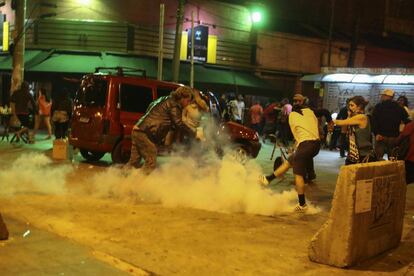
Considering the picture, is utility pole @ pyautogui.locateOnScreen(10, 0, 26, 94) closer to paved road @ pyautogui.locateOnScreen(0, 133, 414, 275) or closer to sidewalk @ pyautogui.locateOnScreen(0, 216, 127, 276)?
paved road @ pyautogui.locateOnScreen(0, 133, 414, 275)

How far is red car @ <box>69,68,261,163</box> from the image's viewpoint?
1198 cm

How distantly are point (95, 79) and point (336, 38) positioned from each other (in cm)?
2133

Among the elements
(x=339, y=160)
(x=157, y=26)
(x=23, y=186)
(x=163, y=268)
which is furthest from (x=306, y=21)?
(x=163, y=268)

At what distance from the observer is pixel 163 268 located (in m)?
5.61

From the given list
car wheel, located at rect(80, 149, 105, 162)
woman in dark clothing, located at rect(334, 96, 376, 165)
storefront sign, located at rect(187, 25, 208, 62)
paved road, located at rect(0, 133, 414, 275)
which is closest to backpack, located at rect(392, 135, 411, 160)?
woman in dark clothing, located at rect(334, 96, 376, 165)

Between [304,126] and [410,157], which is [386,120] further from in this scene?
[304,126]

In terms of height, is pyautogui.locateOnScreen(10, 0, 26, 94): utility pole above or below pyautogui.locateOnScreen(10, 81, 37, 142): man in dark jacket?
above

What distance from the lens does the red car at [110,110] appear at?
39.3ft

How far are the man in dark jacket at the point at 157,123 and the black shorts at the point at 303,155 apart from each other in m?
1.65

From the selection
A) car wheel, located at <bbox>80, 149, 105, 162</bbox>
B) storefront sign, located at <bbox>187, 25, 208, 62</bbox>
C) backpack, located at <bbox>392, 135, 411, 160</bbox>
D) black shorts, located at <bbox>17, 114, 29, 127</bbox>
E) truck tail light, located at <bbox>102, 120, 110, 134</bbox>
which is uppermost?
storefront sign, located at <bbox>187, 25, 208, 62</bbox>

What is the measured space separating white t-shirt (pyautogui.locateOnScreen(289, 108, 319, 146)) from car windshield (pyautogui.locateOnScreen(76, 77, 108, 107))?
4.87 m

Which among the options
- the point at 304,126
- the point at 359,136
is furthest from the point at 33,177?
the point at 359,136

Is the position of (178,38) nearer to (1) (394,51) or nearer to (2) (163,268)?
(2) (163,268)

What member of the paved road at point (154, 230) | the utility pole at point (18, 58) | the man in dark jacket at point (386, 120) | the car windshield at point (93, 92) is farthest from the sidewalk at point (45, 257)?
the utility pole at point (18, 58)
